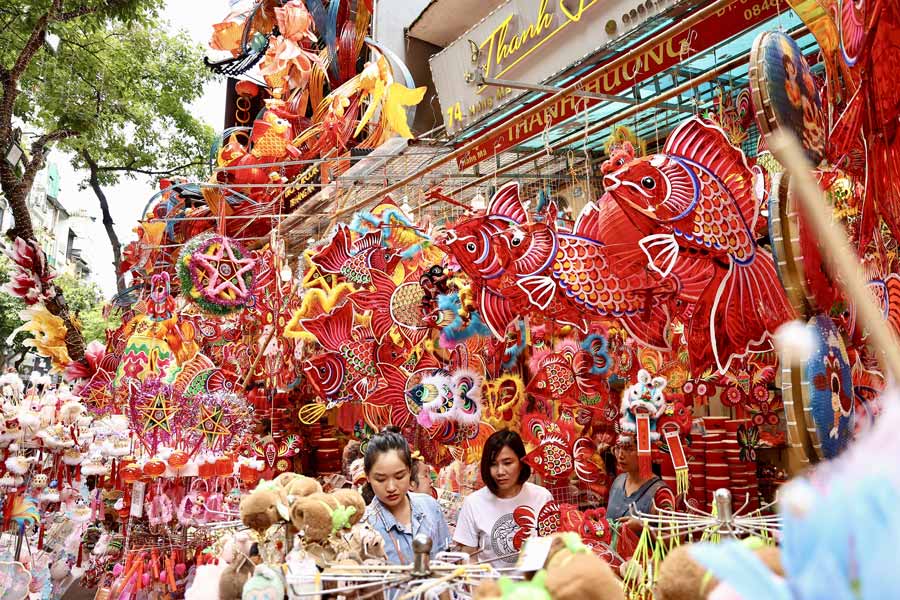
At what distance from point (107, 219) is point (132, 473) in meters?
10.9

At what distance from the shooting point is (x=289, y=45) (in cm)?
992

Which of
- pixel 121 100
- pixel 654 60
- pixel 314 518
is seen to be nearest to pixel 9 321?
pixel 121 100

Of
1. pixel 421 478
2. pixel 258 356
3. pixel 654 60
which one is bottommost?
pixel 421 478

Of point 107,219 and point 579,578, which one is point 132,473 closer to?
point 579,578

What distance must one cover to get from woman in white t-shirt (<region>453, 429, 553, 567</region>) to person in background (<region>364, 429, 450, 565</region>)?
36 centimetres

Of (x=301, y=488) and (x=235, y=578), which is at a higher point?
(x=301, y=488)

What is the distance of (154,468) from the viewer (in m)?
4.12

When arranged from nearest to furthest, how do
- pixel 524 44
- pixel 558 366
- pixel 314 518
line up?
1. pixel 314 518
2. pixel 558 366
3. pixel 524 44

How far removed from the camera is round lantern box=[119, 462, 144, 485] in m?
4.12

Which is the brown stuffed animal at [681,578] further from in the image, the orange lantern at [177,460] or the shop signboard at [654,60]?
the orange lantern at [177,460]

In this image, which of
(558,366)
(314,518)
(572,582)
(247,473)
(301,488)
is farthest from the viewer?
(247,473)

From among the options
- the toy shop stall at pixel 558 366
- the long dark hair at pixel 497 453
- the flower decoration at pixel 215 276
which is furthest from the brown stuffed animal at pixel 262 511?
the flower decoration at pixel 215 276

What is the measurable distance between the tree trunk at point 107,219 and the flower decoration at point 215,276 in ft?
22.0

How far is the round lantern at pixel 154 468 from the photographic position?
411cm
